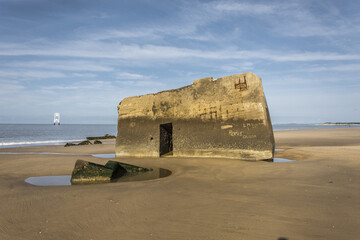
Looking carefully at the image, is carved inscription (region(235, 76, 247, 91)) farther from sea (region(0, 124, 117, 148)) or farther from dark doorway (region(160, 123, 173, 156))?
sea (region(0, 124, 117, 148))

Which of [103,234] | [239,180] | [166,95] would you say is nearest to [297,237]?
[103,234]

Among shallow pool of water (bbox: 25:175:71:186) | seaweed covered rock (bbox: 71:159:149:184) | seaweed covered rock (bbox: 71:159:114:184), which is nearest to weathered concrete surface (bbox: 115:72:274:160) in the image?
seaweed covered rock (bbox: 71:159:149:184)

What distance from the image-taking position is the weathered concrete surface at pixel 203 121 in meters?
7.05

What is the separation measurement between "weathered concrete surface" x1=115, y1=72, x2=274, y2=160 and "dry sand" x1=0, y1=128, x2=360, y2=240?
177cm

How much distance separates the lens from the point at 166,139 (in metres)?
9.28

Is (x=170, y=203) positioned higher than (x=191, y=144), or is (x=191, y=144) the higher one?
(x=191, y=144)

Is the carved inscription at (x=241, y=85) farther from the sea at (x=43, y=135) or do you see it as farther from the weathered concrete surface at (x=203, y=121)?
the sea at (x=43, y=135)

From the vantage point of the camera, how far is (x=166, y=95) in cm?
866

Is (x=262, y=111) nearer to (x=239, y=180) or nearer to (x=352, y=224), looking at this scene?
(x=239, y=180)

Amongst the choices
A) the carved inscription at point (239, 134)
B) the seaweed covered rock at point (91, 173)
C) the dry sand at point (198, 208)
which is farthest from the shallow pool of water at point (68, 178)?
the carved inscription at point (239, 134)

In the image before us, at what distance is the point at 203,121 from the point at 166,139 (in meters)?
1.93

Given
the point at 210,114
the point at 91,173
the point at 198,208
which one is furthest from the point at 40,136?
the point at 198,208

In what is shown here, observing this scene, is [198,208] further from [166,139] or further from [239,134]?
[166,139]

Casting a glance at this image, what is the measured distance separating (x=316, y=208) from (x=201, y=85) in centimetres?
550
